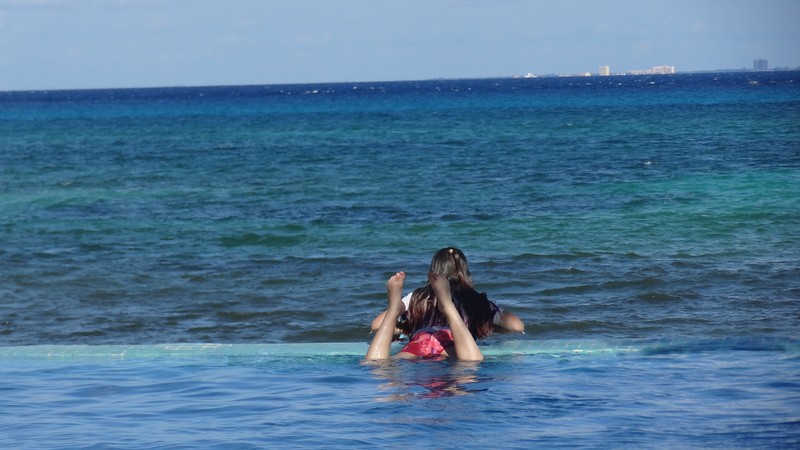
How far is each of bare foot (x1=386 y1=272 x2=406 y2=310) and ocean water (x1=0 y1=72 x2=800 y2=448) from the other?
418mm

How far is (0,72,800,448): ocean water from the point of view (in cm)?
534

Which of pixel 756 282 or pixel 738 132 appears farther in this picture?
pixel 738 132

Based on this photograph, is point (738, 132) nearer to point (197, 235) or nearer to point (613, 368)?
point (197, 235)

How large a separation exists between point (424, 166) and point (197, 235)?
12.4m

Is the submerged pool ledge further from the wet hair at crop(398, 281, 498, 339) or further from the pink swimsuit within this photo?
the pink swimsuit

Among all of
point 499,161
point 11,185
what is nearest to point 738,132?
point 499,161

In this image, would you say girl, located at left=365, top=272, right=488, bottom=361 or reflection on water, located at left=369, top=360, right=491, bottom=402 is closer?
reflection on water, located at left=369, top=360, right=491, bottom=402

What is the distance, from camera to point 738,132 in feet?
114

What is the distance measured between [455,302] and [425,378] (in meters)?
0.66

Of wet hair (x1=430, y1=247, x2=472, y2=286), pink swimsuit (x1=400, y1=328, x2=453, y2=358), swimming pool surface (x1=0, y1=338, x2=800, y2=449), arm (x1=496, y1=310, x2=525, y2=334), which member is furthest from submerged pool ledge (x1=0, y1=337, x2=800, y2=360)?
wet hair (x1=430, y1=247, x2=472, y2=286)

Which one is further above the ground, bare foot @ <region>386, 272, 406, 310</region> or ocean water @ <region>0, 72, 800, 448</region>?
bare foot @ <region>386, 272, 406, 310</region>

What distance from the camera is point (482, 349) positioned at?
698 cm

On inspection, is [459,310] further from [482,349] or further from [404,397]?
[404,397]

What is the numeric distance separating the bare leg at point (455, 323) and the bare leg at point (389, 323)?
0.25m
